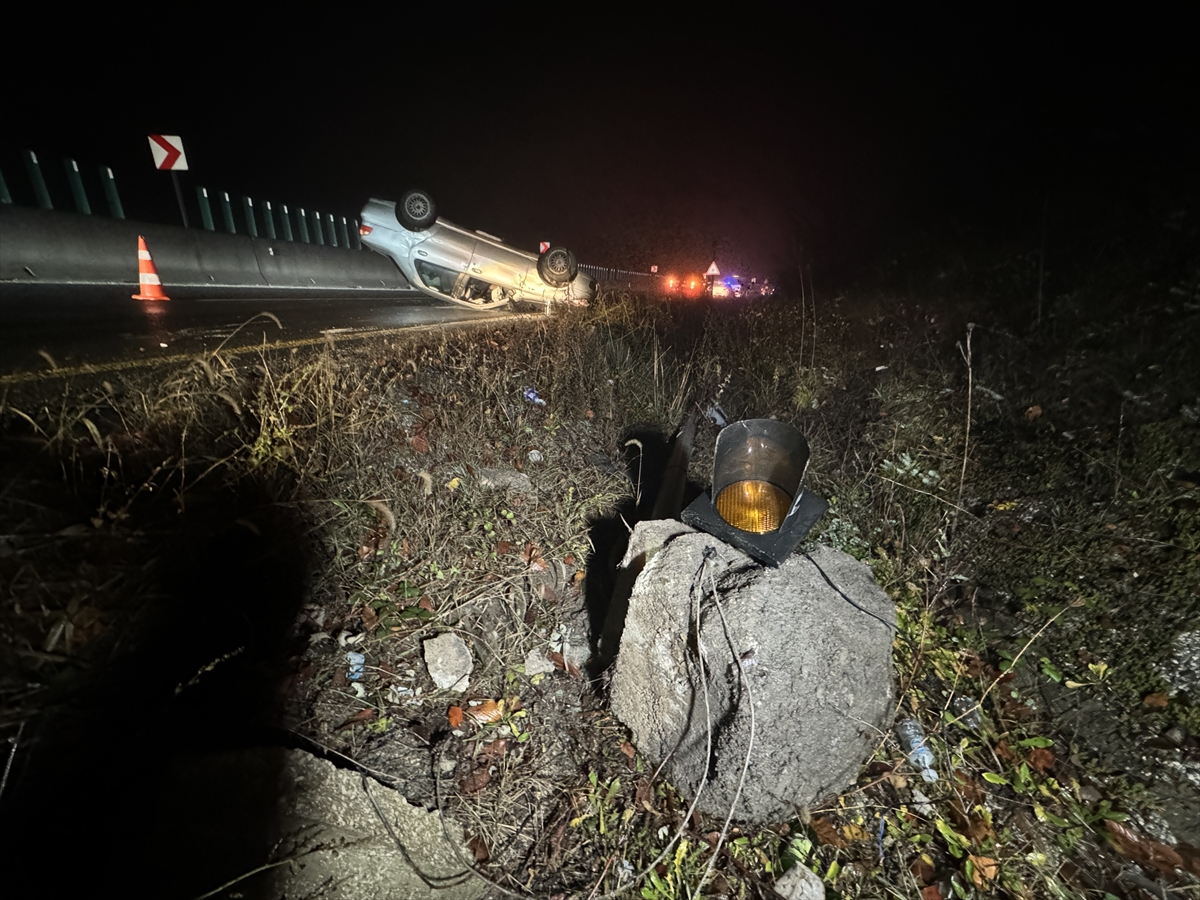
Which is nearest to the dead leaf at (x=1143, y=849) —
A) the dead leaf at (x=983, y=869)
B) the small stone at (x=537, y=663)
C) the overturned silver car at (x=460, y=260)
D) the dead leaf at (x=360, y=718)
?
the dead leaf at (x=983, y=869)

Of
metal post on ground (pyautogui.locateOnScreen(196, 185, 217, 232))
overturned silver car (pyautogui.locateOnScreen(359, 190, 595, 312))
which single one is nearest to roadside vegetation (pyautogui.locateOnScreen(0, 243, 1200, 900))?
overturned silver car (pyautogui.locateOnScreen(359, 190, 595, 312))

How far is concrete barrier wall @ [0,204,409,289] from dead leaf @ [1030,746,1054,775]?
932 cm

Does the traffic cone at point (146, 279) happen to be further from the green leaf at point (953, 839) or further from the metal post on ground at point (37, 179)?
the green leaf at point (953, 839)

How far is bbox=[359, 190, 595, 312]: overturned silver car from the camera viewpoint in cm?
720

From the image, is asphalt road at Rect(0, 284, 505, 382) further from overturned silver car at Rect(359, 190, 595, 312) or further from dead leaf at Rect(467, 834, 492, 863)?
dead leaf at Rect(467, 834, 492, 863)

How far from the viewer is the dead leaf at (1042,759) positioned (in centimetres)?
225

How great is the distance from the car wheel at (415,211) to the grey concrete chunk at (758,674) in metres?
6.88

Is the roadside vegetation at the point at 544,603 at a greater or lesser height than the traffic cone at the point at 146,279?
lesser

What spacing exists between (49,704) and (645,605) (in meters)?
1.87

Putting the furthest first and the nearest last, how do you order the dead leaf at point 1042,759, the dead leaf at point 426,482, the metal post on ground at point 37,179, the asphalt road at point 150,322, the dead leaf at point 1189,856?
the metal post on ground at point 37,179 → the asphalt road at point 150,322 → the dead leaf at point 426,482 → the dead leaf at point 1042,759 → the dead leaf at point 1189,856

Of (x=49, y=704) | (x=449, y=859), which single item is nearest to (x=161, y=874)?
(x=49, y=704)

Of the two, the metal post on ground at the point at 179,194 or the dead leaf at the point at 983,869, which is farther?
the metal post on ground at the point at 179,194

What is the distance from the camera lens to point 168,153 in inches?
263

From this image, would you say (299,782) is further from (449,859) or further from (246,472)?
(246,472)
